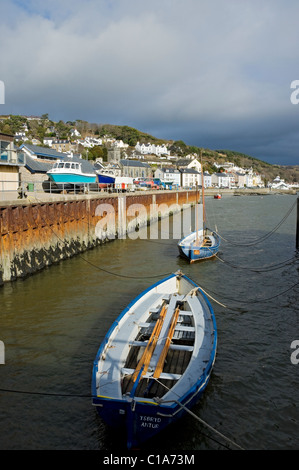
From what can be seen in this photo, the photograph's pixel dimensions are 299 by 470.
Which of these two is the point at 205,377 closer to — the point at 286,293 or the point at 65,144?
the point at 286,293

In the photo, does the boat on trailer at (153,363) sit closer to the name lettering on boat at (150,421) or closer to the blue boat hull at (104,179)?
the name lettering on boat at (150,421)

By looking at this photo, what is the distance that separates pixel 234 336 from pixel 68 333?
19.1 feet

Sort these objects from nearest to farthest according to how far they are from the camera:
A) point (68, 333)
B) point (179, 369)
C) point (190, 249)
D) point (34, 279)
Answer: point (179, 369) → point (68, 333) → point (34, 279) → point (190, 249)

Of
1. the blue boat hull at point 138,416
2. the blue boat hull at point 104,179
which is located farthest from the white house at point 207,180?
the blue boat hull at point 138,416

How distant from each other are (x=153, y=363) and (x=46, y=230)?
47.1ft

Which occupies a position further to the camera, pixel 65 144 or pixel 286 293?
pixel 65 144

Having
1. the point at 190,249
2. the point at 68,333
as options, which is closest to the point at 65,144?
the point at 190,249

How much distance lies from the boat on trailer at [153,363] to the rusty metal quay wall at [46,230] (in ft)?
27.5

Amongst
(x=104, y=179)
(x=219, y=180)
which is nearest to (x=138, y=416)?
(x=104, y=179)

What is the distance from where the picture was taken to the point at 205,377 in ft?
24.5

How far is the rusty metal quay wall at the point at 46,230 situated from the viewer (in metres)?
16.8

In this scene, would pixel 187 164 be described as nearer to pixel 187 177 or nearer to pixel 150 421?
pixel 187 177

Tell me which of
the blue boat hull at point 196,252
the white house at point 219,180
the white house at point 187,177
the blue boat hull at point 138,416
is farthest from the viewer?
the white house at point 219,180

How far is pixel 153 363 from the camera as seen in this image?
7.95 m
